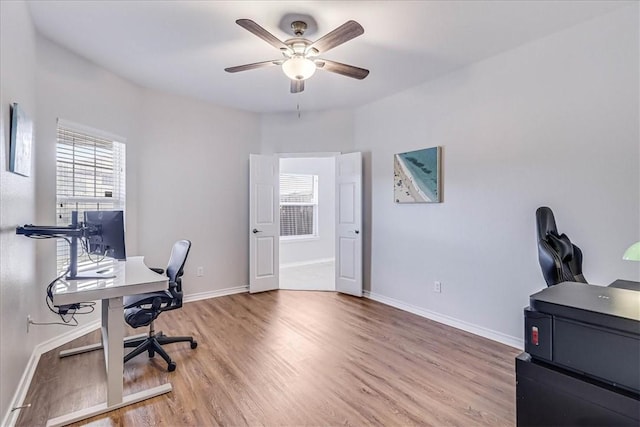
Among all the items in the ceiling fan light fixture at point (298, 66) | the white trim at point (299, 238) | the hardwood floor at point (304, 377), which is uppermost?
the ceiling fan light fixture at point (298, 66)

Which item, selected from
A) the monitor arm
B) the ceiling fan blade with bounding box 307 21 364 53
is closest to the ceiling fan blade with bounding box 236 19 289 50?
the ceiling fan blade with bounding box 307 21 364 53

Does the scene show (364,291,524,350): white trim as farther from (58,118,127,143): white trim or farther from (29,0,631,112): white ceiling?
(58,118,127,143): white trim

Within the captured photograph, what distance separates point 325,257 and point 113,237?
5472 mm

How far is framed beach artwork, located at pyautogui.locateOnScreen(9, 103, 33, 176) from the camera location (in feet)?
5.84

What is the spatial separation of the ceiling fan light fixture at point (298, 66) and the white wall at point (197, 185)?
2.31 meters

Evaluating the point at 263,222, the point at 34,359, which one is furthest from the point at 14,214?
the point at 263,222

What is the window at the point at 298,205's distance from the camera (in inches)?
266

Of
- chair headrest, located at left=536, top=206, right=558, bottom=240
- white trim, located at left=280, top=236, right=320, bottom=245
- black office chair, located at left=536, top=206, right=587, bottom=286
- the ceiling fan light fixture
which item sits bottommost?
white trim, located at left=280, top=236, right=320, bottom=245

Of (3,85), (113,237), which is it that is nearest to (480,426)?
(113,237)

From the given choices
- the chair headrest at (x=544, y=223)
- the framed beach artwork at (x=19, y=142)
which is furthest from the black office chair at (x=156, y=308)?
the chair headrest at (x=544, y=223)

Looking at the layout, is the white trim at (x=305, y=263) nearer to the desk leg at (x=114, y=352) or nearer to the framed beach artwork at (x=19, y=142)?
the desk leg at (x=114, y=352)

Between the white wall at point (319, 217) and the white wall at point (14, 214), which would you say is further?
the white wall at point (319, 217)

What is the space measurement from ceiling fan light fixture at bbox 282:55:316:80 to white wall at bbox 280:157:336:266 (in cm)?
428

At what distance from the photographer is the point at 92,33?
8.55 ft
